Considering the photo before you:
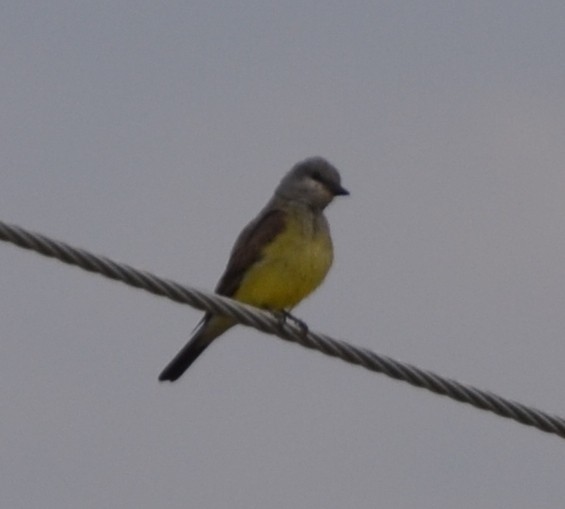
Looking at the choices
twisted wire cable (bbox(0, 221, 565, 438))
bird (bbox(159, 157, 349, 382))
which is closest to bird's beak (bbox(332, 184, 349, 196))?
bird (bbox(159, 157, 349, 382))

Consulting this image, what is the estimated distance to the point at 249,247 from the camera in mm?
9977

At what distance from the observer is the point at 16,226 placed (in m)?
6.02

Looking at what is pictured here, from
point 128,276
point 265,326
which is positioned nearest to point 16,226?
point 128,276

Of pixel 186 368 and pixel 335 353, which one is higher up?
pixel 335 353

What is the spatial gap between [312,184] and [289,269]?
120 cm

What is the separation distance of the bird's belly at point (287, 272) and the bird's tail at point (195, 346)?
A: 387 mm

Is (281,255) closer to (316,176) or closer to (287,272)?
(287,272)

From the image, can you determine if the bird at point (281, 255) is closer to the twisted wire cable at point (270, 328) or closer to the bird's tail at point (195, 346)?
the bird's tail at point (195, 346)

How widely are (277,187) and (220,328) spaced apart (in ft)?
3.83

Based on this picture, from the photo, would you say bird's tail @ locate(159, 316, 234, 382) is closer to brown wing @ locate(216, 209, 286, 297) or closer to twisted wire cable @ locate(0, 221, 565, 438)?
brown wing @ locate(216, 209, 286, 297)

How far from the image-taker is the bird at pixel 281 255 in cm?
958

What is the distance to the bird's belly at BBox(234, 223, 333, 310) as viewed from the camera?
9523 millimetres

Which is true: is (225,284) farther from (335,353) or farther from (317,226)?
(335,353)

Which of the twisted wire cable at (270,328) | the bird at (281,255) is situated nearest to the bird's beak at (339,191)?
the bird at (281,255)
